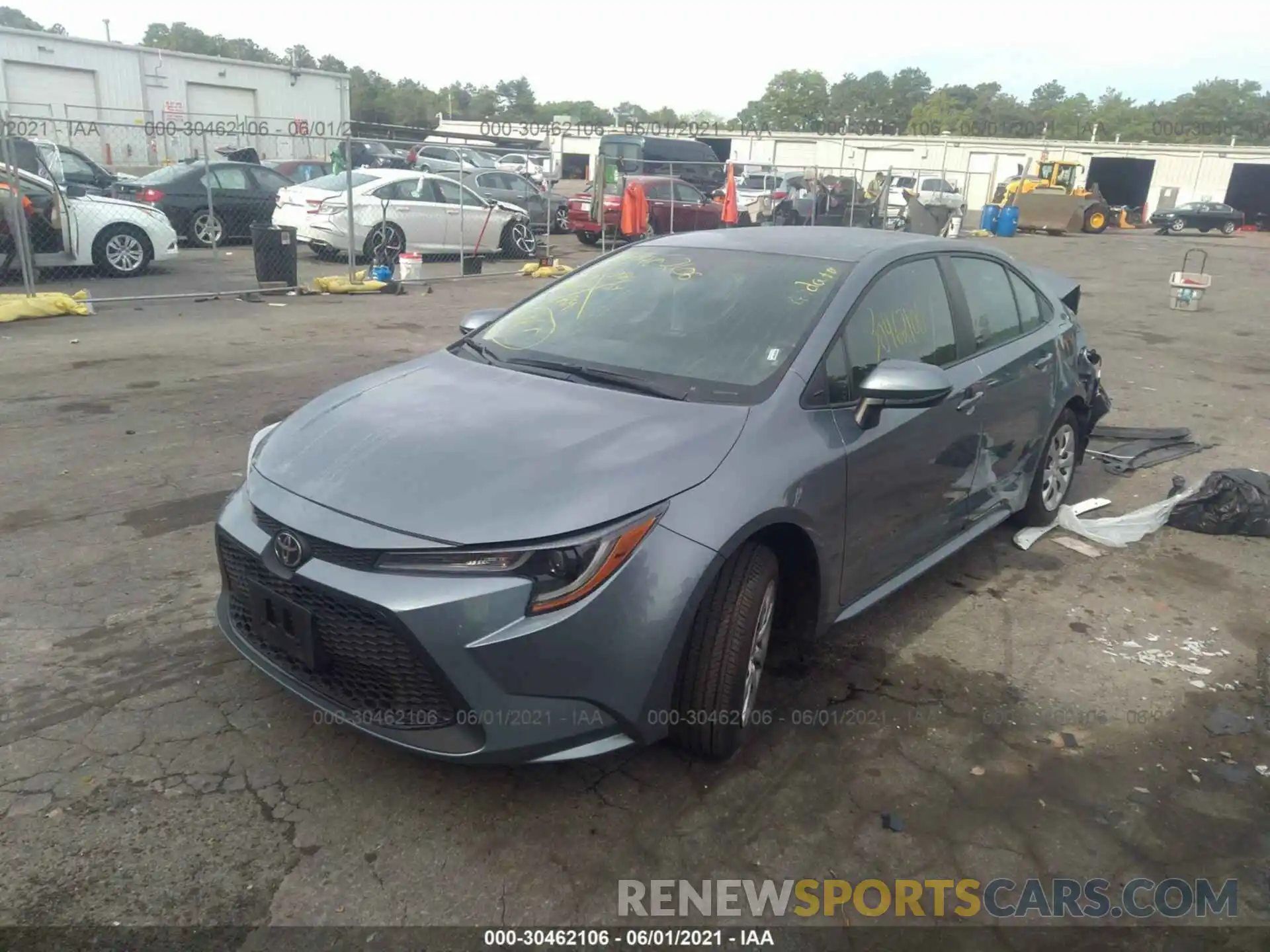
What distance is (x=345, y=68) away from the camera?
110 metres

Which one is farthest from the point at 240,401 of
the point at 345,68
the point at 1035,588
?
the point at 345,68

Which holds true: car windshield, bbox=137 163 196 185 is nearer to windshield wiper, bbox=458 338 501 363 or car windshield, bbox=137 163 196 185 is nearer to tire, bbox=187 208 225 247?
tire, bbox=187 208 225 247

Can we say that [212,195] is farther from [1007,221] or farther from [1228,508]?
[1007,221]

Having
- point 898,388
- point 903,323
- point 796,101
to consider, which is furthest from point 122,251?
point 796,101

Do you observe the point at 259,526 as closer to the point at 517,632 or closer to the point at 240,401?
the point at 517,632

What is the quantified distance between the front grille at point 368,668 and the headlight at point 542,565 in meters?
0.16

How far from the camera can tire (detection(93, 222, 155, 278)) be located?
1252cm

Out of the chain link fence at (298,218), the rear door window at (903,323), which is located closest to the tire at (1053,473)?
the rear door window at (903,323)

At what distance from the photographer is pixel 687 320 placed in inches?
145

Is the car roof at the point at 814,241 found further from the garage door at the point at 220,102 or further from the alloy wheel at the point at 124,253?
the garage door at the point at 220,102

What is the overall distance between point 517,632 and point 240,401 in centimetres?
544

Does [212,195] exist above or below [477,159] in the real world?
below

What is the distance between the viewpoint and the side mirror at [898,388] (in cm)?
322

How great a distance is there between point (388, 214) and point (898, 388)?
1310 centimetres
